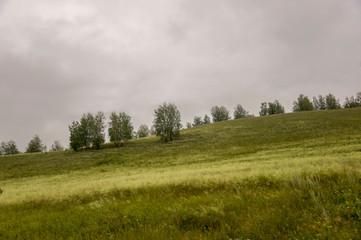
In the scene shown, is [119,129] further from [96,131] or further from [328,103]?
[328,103]

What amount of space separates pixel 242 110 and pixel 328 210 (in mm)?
149137

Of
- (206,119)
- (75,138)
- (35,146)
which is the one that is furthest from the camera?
(206,119)

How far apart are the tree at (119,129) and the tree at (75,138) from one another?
30.9ft

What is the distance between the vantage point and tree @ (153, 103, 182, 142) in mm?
60656

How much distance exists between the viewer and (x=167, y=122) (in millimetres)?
61844

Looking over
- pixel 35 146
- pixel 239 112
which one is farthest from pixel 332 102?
pixel 35 146

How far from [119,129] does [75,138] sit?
13967mm

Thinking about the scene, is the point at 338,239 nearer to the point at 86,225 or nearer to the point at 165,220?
the point at 165,220

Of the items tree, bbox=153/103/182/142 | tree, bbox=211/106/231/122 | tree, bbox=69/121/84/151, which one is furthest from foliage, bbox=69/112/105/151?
tree, bbox=211/106/231/122

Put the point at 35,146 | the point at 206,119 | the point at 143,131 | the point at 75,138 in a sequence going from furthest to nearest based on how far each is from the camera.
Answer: the point at 206,119 → the point at 143,131 → the point at 35,146 → the point at 75,138

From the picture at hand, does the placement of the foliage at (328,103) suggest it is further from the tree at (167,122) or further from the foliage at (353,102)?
the tree at (167,122)

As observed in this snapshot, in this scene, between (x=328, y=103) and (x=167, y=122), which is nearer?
(x=167, y=122)

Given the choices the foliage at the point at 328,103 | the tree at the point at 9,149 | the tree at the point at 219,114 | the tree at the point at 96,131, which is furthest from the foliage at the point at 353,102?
the tree at the point at 9,149

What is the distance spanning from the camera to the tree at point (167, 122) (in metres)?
60.7
